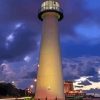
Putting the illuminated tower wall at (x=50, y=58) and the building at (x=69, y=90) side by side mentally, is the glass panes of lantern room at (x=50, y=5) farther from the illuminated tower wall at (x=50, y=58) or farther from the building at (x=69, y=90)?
the building at (x=69, y=90)

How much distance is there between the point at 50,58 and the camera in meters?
33.2

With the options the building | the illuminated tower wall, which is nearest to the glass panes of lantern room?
the illuminated tower wall

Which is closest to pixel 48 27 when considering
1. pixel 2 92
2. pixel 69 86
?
pixel 2 92

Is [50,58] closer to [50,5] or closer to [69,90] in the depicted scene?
[50,5]

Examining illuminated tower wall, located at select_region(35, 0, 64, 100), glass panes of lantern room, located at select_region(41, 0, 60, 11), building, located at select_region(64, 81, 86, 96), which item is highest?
building, located at select_region(64, 81, 86, 96)

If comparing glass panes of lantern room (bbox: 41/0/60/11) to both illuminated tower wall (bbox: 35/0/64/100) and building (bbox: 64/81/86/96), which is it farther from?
building (bbox: 64/81/86/96)

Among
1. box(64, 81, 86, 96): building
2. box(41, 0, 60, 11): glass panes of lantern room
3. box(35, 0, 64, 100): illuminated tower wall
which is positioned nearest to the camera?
box(35, 0, 64, 100): illuminated tower wall

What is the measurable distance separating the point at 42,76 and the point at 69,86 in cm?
11214

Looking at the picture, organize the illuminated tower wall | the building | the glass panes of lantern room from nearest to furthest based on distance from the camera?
1. the illuminated tower wall
2. the glass panes of lantern room
3. the building

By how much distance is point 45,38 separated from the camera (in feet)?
112

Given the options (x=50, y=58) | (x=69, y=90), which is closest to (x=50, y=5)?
(x=50, y=58)

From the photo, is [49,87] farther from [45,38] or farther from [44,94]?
[45,38]

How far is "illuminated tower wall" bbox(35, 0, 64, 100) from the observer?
32.8 meters

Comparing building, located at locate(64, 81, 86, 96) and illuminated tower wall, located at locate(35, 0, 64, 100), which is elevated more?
building, located at locate(64, 81, 86, 96)
